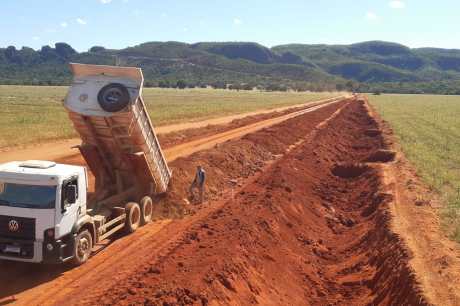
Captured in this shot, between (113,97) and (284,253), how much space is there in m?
6.57

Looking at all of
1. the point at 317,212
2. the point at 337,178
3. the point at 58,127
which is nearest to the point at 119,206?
the point at 317,212

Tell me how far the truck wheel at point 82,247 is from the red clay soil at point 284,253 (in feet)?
4.45

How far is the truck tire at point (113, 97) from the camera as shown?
13836 millimetres

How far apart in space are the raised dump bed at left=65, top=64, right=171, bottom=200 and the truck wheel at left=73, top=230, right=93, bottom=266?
2940mm

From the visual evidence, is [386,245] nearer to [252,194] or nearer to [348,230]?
[348,230]

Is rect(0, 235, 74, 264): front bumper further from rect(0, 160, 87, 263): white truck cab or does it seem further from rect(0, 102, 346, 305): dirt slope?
rect(0, 102, 346, 305): dirt slope

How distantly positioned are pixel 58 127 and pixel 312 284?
32882 mm

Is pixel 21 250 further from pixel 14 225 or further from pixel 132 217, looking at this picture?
pixel 132 217

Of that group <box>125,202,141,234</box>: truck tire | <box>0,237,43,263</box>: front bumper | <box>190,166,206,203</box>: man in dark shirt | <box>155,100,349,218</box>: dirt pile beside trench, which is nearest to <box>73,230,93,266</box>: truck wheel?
<box>0,237,43,263</box>: front bumper

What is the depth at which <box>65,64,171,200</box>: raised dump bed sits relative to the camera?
1404 cm

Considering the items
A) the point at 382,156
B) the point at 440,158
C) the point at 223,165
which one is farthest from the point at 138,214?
the point at 440,158

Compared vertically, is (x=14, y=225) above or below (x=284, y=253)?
above

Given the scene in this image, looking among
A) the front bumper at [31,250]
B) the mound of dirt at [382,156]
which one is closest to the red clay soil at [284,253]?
the front bumper at [31,250]

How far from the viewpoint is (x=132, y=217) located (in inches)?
579
